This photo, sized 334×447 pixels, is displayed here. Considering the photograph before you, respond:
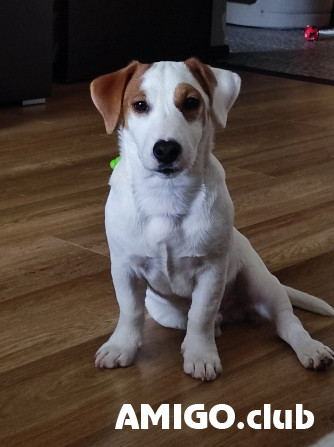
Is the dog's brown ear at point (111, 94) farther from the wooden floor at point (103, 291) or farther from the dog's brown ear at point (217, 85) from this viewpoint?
the wooden floor at point (103, 291)

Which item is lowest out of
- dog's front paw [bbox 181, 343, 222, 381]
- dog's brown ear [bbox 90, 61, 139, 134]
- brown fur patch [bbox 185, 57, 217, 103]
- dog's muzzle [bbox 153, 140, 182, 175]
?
dog's front paw [bbox 181, 343, 222, 381]

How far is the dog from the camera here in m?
1.45

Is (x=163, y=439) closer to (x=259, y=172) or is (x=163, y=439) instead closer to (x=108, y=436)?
(x=108, y=436)

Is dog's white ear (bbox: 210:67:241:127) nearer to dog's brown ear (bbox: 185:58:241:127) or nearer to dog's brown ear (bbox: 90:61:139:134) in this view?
dog's brown ear (bbox: 185:58:241:127)

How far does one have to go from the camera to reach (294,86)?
465cm

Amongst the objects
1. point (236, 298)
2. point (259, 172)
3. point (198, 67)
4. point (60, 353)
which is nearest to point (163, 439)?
point (60, 353)

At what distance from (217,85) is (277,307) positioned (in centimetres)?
49

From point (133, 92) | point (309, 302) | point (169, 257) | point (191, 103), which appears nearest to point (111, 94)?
point (133, 92)

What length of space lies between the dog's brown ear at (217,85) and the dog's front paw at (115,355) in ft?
1.56

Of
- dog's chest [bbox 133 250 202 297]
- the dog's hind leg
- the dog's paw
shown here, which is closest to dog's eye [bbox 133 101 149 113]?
dog's chest [bbox 133 250 202 297]

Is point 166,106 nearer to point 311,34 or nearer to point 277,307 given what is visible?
point 277,307

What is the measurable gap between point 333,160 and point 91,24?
183 cm

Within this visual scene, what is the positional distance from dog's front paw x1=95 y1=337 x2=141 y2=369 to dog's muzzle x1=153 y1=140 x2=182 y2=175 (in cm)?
39

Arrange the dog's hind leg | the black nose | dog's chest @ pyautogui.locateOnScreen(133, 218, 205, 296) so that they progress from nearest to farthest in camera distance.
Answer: the black nose
dog's chest @ pyautogui.locateOnScreen(133, 218, 205, 296)
the dog's hind leg
